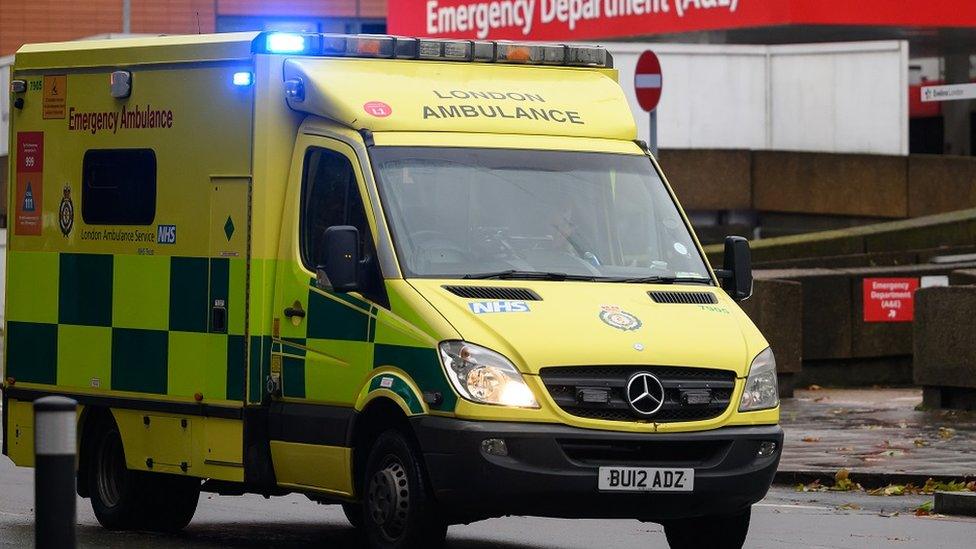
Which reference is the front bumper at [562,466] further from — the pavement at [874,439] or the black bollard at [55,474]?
the pavement at [874,439]

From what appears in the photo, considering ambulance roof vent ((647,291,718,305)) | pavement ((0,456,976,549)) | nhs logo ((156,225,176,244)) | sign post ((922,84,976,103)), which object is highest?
sign post ((922,84,976,103))

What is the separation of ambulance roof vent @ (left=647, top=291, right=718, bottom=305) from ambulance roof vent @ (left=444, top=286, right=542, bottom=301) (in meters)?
0.65

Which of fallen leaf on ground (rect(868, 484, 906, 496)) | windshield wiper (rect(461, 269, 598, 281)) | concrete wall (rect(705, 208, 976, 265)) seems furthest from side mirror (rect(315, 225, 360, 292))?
concrete wall (rect(705, 208, 976, 265))

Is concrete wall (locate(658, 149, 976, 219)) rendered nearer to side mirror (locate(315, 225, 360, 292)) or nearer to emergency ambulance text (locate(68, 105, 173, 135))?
emergency ambulance text (locate(68, 105, 173, 135))

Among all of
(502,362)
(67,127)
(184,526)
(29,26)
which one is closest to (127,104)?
(67,127)

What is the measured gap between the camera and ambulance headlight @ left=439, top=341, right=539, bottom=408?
937cm

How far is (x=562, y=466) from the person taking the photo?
9.41m

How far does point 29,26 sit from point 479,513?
45.0m

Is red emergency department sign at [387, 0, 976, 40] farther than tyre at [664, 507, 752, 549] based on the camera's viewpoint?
Yes

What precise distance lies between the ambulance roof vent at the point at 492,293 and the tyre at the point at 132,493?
283 cm

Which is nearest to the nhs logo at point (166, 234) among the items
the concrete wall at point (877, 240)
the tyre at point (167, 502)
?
the tyre at point (167, 502)

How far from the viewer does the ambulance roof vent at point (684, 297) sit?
10.1 metres

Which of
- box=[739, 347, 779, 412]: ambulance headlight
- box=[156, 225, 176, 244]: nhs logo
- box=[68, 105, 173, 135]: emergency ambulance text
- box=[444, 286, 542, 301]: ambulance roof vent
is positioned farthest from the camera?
box=[68, 105, 173, 135]: emergency ambulance text

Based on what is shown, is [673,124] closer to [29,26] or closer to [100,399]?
[100,399]
